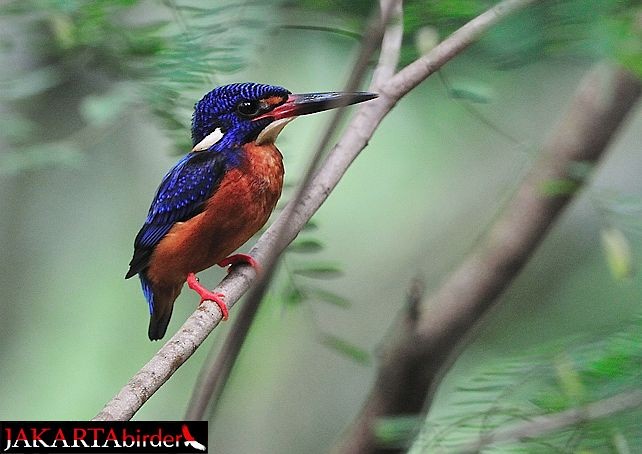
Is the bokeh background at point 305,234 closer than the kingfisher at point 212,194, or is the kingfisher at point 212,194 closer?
the kingfisher at point 212,194

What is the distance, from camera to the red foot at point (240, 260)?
134 centimetres

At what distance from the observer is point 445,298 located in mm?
1958

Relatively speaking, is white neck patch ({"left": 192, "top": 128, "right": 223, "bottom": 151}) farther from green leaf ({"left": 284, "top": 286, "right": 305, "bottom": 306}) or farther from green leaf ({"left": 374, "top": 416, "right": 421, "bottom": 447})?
green leaf ({"left": 374, "top": 416, "right": 421, "bottom": 447})

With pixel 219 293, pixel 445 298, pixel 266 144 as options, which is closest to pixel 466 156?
pixel 445 298

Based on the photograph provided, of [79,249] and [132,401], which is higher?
[79,249]

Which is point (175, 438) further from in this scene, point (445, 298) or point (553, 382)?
point (445, 298)

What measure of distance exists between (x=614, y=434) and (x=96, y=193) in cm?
262

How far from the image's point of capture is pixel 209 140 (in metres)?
1.52

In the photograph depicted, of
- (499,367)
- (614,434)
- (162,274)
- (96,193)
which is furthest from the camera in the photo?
(96,193)

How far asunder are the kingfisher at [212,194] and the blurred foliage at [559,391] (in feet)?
1.58

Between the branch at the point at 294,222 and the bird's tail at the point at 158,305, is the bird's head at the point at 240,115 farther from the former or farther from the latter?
the bird's tail at the point at 158,305

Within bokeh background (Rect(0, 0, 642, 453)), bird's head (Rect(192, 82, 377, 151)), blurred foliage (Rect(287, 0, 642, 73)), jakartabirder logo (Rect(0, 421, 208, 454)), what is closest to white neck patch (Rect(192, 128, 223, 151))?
bird's head (Rect(192, 82, 377, 151))

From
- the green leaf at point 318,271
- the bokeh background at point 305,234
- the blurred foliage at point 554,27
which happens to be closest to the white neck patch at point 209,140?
the bokeh background at point 305,234

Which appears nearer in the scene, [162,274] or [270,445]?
[162,274]
